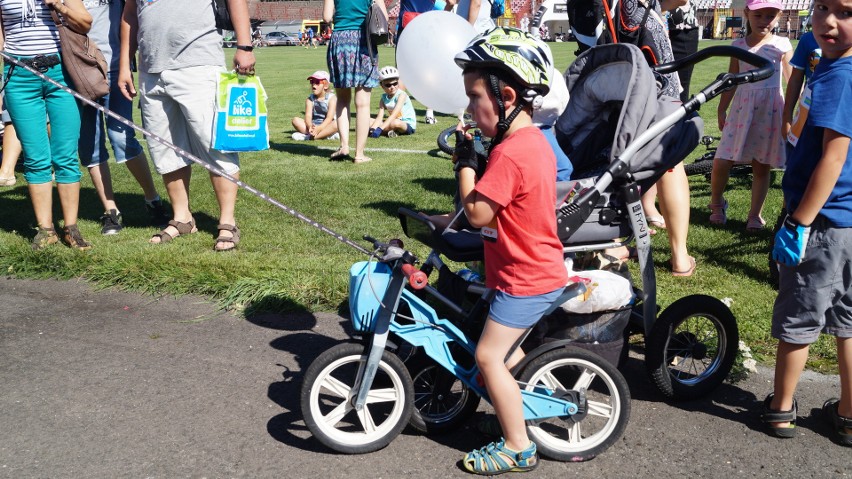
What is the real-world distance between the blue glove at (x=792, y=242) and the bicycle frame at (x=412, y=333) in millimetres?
818

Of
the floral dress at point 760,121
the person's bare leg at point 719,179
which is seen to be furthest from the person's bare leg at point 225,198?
the floral dress at point 760,121

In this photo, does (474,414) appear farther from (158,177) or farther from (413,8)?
(413,8)

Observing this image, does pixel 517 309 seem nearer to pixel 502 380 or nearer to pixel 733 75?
pixel 502 380

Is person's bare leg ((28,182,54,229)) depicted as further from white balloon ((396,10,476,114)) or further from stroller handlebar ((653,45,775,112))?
stroller handlebar ((653,45,775,112))

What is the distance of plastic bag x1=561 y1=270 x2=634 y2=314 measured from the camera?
3705 mm

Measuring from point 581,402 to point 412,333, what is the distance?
754 mm

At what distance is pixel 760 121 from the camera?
21.7 feet

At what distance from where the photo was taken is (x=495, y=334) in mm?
3316

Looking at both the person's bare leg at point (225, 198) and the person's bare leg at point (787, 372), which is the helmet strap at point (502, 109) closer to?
the person's bare leg at point (787, 372)

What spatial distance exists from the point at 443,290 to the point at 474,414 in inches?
24.2

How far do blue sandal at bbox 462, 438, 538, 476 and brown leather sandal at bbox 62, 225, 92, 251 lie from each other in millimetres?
4054

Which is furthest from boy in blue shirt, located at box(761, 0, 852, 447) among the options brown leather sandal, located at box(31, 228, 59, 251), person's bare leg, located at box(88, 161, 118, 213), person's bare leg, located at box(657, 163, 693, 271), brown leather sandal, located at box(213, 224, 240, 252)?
person's bare leg, located at box(88, 161, 118, 213)

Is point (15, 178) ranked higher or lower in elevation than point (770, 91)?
lower

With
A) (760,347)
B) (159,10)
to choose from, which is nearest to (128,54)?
(159,10)
